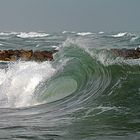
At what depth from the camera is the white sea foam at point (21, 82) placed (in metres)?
12.5

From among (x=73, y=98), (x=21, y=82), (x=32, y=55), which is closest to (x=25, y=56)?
(x=32, y=55)

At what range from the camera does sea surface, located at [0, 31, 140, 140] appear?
8.20 metres

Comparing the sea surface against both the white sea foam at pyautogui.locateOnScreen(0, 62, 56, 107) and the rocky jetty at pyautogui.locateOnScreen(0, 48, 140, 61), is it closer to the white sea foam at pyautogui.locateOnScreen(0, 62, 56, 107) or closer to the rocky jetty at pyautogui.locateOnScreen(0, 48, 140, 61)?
the white sea foam at pyautogui.locateOnScreen(0, 62, 56, 107)

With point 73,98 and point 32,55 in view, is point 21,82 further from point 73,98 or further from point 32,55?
point 32,55

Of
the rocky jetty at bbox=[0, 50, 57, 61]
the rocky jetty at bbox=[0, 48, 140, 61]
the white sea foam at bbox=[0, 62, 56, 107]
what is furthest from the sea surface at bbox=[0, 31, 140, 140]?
the rocky jetty at bbox=[0, 50, 57, 61]

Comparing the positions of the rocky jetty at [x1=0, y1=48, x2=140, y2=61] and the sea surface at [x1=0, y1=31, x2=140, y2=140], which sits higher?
the rocky jetty at [x1=0, y1=48, x2=140, y2=61]

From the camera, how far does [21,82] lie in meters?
14.2

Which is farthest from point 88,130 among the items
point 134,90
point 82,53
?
point 82,53

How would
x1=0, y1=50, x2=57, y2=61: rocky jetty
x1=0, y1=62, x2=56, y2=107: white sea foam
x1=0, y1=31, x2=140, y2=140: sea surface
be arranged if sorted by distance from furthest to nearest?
x1=0, y1=50, x2=57, y2=61: rocky jetty → x1=0, y1=62, x2=56, y2=107: white sea foam → x1=0, y1=31, x2=140, y2=140: sea surface

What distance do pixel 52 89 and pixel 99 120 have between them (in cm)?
393

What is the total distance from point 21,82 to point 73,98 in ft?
9.00

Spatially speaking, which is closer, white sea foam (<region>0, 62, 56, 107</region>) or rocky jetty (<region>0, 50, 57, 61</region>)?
white sea foam (<region>0, 62, 56, 107</region>)

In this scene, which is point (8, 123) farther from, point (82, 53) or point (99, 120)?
point (82, 53)

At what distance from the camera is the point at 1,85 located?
1462 cm
